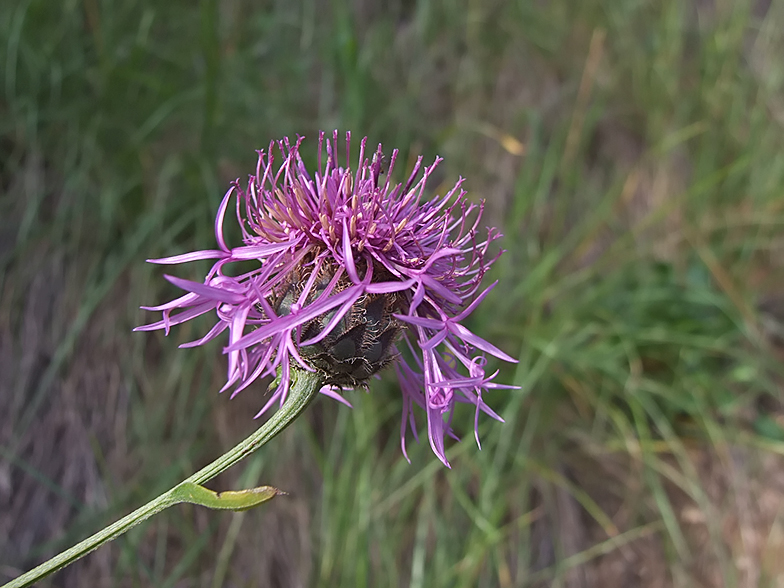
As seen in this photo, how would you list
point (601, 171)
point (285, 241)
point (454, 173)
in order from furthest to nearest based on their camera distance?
point (601, 171), point (454, 173), point (285, 241)

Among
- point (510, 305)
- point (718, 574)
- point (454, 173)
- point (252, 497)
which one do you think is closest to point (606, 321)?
point (510, 305)

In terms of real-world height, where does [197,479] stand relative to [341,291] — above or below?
below

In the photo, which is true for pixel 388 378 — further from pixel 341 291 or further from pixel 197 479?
pixel 197 479

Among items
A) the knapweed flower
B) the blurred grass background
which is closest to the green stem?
the knapweed flower

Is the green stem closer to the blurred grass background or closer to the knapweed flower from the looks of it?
the knapweed flower

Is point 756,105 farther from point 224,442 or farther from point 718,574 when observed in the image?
point 224,442

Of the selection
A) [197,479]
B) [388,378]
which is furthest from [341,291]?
[388,378]

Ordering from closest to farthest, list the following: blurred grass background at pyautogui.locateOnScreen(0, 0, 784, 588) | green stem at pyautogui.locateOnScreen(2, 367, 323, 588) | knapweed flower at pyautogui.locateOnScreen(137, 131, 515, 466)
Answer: green stem at pyautogui.locateOnScreen(2, 367, 323, 588), knapweed flower at pyautogui.locateOnScreen(137, 131, 515, 466), blurred grass background at pyautogui.locateOnScreen(0, 0, 784, 588)
